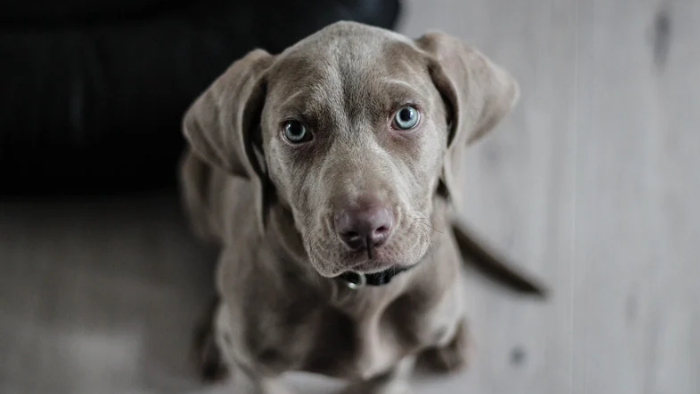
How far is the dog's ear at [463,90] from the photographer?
3.92ft

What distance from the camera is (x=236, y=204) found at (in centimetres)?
154

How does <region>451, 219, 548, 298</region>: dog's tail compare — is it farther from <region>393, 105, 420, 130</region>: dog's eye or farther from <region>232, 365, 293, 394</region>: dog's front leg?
<region>393, 105, 420, 130</region>: dog's eye

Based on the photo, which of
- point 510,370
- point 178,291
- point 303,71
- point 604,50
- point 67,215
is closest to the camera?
point 303,71

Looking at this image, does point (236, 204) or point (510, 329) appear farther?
point (510, 329)

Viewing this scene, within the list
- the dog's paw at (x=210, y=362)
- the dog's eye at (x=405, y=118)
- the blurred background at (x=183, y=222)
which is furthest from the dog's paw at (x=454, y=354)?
the dog's eye at (x=405, y=118)

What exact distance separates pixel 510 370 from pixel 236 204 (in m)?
0.82

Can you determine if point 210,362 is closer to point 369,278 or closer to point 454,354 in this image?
point 454,354

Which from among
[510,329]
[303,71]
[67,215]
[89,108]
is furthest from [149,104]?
[510,329]

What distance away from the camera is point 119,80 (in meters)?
1.88

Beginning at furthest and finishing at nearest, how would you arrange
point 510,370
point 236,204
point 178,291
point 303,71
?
point 178,291, point 510,370, point 236,204, point 303,71

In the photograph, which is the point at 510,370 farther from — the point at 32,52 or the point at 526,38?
the point at 32,52

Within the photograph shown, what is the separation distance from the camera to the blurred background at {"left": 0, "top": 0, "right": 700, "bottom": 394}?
6.04 feet

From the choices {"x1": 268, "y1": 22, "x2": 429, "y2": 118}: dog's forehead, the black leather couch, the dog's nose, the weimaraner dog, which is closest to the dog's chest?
the weimaraner dog

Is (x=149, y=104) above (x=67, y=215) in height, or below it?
above
